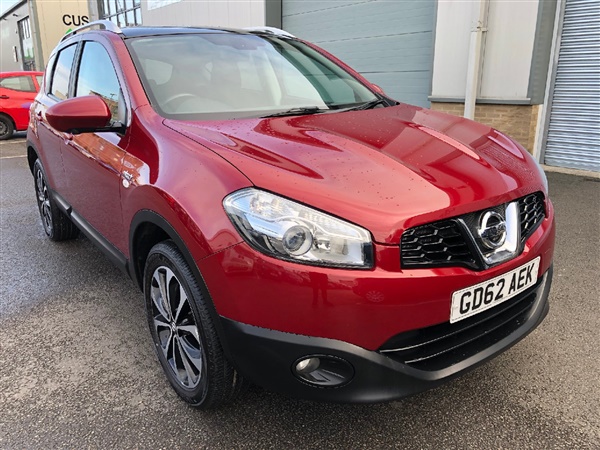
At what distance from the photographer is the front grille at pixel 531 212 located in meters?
1.91

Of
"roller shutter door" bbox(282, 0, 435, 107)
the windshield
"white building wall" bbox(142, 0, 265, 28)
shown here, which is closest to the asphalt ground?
the windshield

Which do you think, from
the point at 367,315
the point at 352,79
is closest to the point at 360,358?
the point at 367,315

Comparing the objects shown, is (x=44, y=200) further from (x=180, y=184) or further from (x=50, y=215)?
(x=180, y=184)

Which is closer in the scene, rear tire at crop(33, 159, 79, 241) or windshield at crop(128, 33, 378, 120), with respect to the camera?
windshield at crop(128, 33, 378, 120)

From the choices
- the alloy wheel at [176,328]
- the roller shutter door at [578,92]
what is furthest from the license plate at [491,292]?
the roller shutter door at [578,92]

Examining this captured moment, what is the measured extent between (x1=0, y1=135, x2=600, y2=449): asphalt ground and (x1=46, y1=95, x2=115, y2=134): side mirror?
45.9 inches

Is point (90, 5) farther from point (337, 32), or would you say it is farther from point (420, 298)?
point (420, 298)

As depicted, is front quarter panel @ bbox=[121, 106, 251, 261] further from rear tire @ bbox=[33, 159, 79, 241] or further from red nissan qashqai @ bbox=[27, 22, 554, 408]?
rear tire @ bbox=[33, 159, 79, 241]

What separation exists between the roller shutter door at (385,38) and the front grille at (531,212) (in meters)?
6.51

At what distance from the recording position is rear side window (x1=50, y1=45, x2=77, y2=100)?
3.55 m

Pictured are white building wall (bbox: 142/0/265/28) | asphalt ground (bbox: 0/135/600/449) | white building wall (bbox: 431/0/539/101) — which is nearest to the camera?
asphalt ground (bbox: 0/135/600/449)

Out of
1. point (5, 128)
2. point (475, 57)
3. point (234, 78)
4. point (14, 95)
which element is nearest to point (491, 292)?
point (234, 78)

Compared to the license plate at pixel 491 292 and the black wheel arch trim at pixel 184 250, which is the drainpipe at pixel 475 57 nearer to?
the license plate at pixel 491 292

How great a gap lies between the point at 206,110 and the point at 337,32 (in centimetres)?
817
